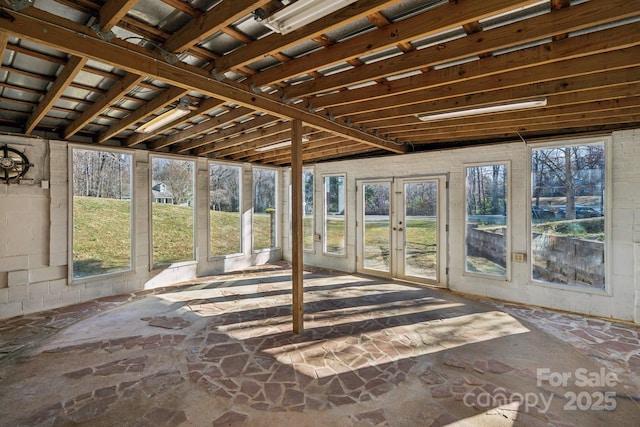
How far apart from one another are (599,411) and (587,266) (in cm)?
278

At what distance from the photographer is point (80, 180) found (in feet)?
19.7

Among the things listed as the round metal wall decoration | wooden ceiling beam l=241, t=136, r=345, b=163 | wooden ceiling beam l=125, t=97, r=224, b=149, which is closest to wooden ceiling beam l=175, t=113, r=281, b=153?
wooden ceiling beam l=125, t=97, r=224, b=149

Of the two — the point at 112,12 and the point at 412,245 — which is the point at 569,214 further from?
the point at 112,12

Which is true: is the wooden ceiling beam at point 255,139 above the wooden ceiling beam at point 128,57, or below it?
above

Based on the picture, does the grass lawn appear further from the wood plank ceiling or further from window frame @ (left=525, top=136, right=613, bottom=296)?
the wood plank ceiling

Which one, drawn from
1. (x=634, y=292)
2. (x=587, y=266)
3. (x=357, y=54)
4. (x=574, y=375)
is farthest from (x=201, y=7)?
(x=634, y=292)

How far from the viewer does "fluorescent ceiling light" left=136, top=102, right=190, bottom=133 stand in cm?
328

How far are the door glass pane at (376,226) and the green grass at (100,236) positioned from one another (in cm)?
487

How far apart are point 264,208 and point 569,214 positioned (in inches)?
253

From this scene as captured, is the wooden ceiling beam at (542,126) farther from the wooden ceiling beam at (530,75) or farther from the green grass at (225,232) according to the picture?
the green grass at (225,232)

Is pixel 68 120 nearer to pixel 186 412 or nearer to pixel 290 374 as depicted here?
pixel 186 412

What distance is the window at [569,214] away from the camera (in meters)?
4.29

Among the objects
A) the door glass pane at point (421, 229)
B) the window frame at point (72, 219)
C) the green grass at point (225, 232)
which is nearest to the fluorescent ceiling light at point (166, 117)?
the window frame at point (72, 219)

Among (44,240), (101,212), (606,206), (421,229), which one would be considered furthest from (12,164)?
(606,206)
